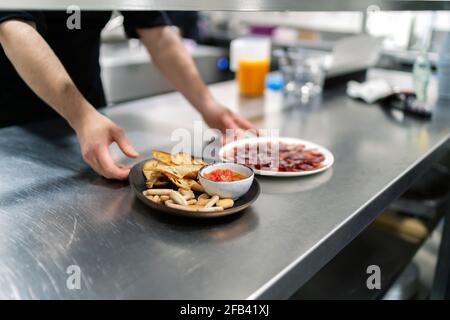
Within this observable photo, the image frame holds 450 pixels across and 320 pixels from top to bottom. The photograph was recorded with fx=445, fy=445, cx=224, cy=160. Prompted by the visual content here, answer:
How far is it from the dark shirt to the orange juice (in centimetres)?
56

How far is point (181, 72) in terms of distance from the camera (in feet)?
5.83

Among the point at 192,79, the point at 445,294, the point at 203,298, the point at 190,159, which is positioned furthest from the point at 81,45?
the point at 445,294

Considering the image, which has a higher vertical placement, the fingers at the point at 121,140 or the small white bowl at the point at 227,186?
the fingers at the point at 121,140

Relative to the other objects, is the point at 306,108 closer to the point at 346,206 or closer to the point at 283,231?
the point at 346,206

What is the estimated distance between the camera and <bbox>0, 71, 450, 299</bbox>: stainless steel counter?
771 mm

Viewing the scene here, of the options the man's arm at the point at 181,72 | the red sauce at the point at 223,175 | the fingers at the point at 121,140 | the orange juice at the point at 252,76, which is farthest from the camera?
the orange juice at the point at 252,76

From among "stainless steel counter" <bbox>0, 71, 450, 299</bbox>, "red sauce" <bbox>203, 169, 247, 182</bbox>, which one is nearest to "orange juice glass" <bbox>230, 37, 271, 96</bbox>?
Answer: "stainless steel counter" <bbox>0, 71, 450, 299</bbox>

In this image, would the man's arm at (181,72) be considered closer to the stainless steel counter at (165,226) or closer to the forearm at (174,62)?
the forearm at (174,62)

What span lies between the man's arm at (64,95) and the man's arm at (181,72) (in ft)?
1.65

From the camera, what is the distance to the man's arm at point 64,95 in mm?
1130

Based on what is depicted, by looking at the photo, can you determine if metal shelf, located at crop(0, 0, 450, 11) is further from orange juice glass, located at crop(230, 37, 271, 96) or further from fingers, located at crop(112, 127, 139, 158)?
orange juice glass, located at crop(230, 37, 271, 96)

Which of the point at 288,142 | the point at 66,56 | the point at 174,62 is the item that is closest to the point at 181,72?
the point at 174,62

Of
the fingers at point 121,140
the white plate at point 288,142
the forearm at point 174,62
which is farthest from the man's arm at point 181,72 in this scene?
the fingers at point 121,140

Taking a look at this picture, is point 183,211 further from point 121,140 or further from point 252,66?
point 252,66
